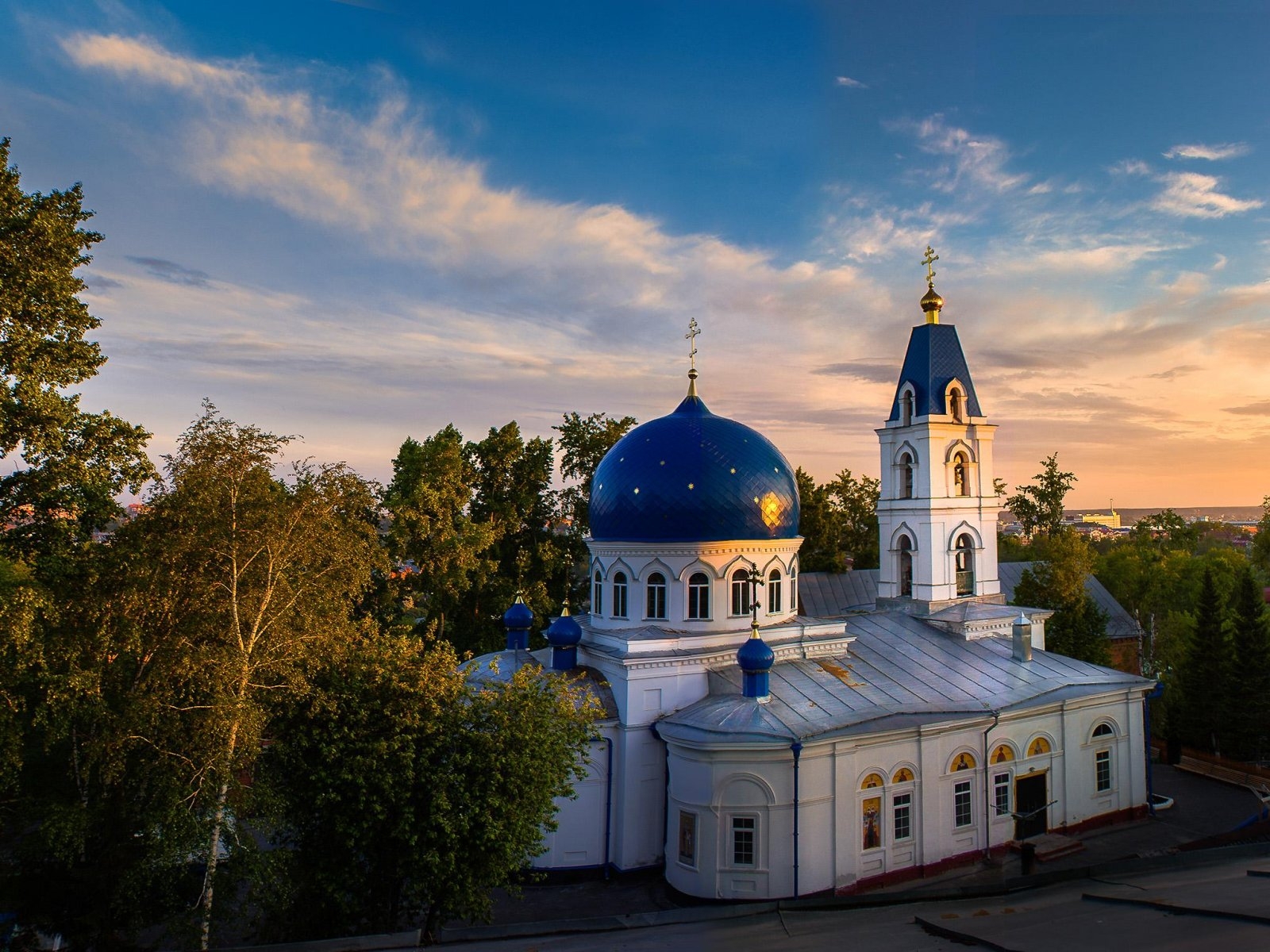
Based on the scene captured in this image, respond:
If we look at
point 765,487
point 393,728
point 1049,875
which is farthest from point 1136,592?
point 393,728

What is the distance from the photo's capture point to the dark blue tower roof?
2177cm

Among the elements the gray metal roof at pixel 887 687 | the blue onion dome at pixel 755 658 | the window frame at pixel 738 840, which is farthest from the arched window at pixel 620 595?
the window frame at pixel 738 840

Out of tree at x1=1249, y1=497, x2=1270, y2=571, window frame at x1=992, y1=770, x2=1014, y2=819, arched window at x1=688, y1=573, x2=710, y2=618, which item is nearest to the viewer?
window frame at x1=992, y1=770, x2=1014, y2=819

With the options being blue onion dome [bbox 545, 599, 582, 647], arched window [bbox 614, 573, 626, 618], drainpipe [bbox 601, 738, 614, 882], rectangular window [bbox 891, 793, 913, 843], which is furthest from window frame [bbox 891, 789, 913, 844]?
blue onion dome [bbox 545, 599, 582, 647]

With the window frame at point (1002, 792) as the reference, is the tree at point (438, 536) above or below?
above

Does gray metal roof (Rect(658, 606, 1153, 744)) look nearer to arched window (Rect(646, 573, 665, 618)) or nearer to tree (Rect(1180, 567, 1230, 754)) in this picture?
arched window (Rect(646, 573, 665, 618))

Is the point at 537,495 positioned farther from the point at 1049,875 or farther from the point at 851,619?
the point at 1049,875

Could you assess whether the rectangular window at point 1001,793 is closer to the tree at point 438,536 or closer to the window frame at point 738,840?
the window frame at point 738,840

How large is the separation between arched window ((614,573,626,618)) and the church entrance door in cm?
960

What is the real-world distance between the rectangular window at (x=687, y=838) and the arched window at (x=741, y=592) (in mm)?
5037

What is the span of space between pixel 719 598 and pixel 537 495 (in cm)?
1200

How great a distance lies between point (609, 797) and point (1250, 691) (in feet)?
65.9

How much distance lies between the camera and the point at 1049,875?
12.3 meters

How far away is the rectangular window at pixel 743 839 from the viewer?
1478cm
